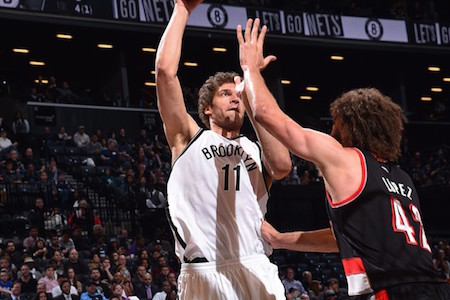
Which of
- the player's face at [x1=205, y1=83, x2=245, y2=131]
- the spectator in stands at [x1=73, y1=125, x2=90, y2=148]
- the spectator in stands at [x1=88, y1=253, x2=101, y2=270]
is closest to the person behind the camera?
the player's face at [x1=205, y1=83, x2=245, y2=131]

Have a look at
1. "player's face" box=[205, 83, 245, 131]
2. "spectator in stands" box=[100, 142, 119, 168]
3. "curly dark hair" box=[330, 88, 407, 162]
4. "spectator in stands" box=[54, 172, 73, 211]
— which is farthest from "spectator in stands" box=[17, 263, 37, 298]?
"curly dark hair" box=[330, 88, 407, 162]

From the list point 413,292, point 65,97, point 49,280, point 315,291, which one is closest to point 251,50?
point 413,292

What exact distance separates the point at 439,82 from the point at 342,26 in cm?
1039

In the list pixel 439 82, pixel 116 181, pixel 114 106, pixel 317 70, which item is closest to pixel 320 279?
pixel 116 181

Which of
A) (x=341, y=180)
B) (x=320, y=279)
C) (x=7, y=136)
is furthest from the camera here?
(x=7, y=136)

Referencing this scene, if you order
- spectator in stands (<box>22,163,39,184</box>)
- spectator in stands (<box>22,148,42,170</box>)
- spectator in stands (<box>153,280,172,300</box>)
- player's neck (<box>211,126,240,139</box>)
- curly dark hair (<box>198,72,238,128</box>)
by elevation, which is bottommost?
spectator in stands (<box>153,280,172,300</box>)

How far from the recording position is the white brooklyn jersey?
5.32 meters

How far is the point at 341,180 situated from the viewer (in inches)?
171

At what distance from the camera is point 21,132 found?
21.7 m

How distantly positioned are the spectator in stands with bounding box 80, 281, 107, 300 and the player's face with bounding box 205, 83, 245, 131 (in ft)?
28.6

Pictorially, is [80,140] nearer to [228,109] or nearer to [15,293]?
[15,293]

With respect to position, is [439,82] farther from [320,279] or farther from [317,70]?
[320,279]

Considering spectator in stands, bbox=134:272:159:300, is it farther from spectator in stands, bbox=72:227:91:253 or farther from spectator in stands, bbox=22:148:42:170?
spectator in stands, bbox=22:148:42:170

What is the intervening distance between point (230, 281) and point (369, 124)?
1.41 meters
